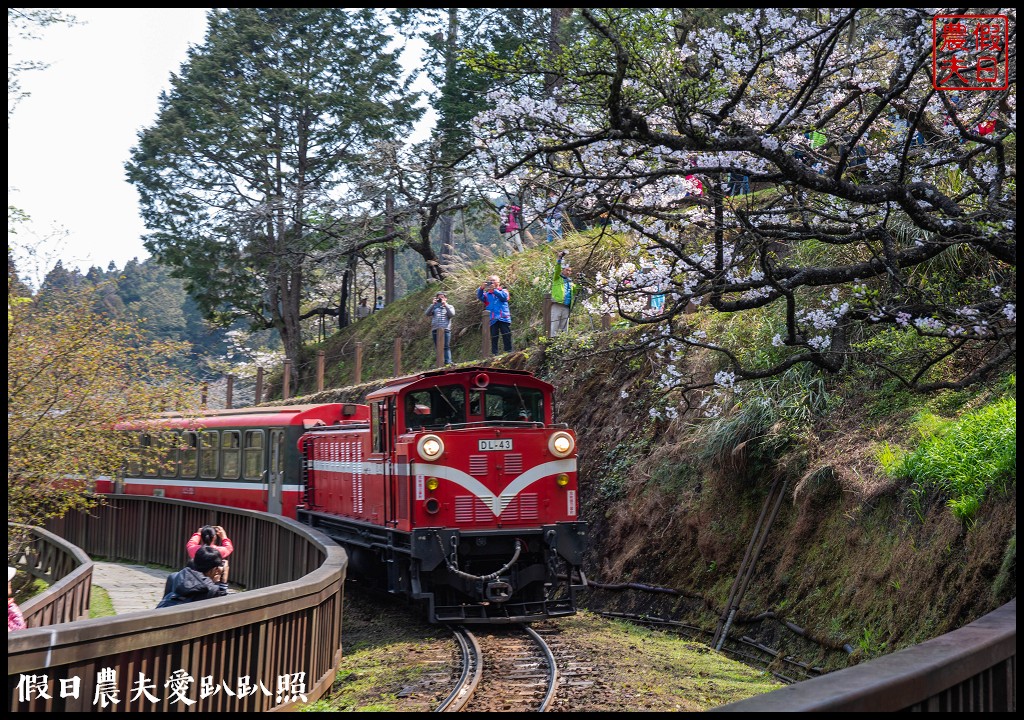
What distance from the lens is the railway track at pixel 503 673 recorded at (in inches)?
322

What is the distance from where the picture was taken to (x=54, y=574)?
1454 centimetres

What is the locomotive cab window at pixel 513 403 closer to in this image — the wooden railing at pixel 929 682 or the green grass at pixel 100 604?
the green grass at pixel 100 604

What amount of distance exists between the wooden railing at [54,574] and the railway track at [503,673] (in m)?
3.58

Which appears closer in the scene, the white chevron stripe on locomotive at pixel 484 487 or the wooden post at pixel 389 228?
the white chevron stripe on locomotive at pixel 484 487

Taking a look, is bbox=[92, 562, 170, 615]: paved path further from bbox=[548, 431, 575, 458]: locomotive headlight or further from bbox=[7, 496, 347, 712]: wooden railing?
bbox=[548, 431, 575, 458]: locomotive headlight

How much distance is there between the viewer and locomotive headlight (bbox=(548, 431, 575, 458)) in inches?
487

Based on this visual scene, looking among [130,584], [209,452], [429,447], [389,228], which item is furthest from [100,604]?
[389,228]

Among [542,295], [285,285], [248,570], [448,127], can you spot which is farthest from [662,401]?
[285,285]

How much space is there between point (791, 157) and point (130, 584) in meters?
13.6

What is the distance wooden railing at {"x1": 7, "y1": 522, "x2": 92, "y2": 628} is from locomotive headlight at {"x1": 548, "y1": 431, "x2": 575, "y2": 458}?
5703 millimetres

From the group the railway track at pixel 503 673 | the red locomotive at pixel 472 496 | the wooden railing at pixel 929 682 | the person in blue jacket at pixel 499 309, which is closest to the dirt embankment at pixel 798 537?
the red locomotive at pixel 472 496

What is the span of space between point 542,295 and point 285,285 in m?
12.8

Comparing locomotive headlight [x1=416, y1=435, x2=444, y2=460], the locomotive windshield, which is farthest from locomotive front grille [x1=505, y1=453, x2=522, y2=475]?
locomotive headlight [x1=416, y1=435, x2=444, y2=460]

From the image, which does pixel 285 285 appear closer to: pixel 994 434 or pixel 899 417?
pixel 899 417
